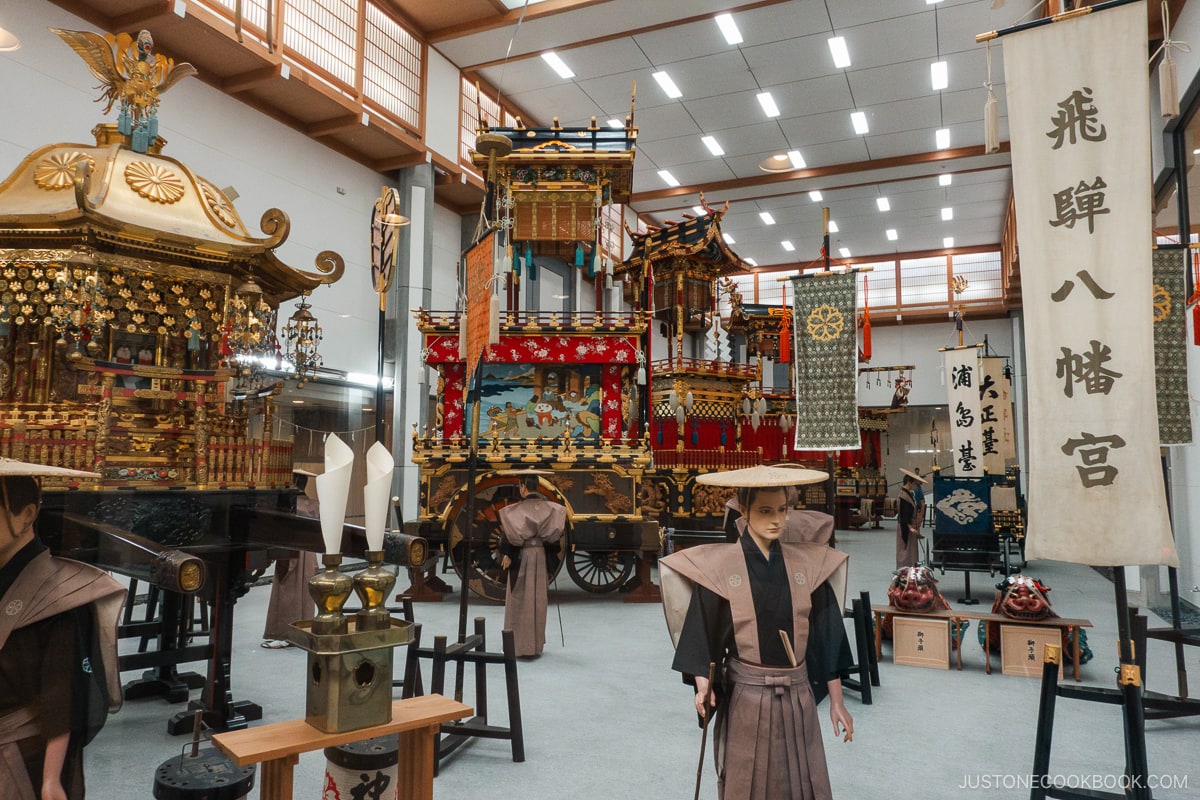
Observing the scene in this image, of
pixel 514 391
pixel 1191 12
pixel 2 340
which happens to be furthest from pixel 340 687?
pixel 1191 12

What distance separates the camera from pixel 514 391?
9969 mm

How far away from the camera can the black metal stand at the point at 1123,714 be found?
3115 millimetres

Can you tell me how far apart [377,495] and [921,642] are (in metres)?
5.58

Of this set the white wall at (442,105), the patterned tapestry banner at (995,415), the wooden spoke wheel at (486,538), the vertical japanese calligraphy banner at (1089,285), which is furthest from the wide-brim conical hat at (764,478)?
the white wall at (442,105)

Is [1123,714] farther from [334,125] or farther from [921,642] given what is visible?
[334,125]

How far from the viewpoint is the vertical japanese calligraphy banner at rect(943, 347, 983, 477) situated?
10383mm

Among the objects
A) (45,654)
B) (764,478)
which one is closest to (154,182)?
(45,654)

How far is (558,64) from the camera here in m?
12.7

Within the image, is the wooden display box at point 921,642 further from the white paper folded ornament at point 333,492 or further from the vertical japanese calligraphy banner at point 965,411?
the white paper folded ornament at point 333,492

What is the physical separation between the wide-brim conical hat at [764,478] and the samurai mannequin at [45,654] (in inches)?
75.8

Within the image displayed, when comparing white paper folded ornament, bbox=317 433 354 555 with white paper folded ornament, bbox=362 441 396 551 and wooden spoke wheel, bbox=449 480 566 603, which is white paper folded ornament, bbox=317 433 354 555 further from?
wooden spoke wheel, bbox=449 480 566 603

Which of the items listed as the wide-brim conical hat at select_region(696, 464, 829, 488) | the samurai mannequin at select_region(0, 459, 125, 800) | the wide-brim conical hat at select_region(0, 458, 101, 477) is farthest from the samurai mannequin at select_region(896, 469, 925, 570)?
the wide-brim conical hat at select_region(0, 458, 101, 477)

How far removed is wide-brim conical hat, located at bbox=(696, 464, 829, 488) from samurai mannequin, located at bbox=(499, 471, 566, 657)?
12.8ft

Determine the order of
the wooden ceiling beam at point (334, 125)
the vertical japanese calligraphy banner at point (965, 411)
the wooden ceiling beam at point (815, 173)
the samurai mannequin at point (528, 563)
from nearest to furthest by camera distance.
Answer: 1. the samurai mannequin at point (528, 563)
2. the vertical japanese calligraphy banner at point (965, 411)
3. the wooden ceiling beam at point (334, 125)
4. the wooden ceiling beam at point (815, 173)
